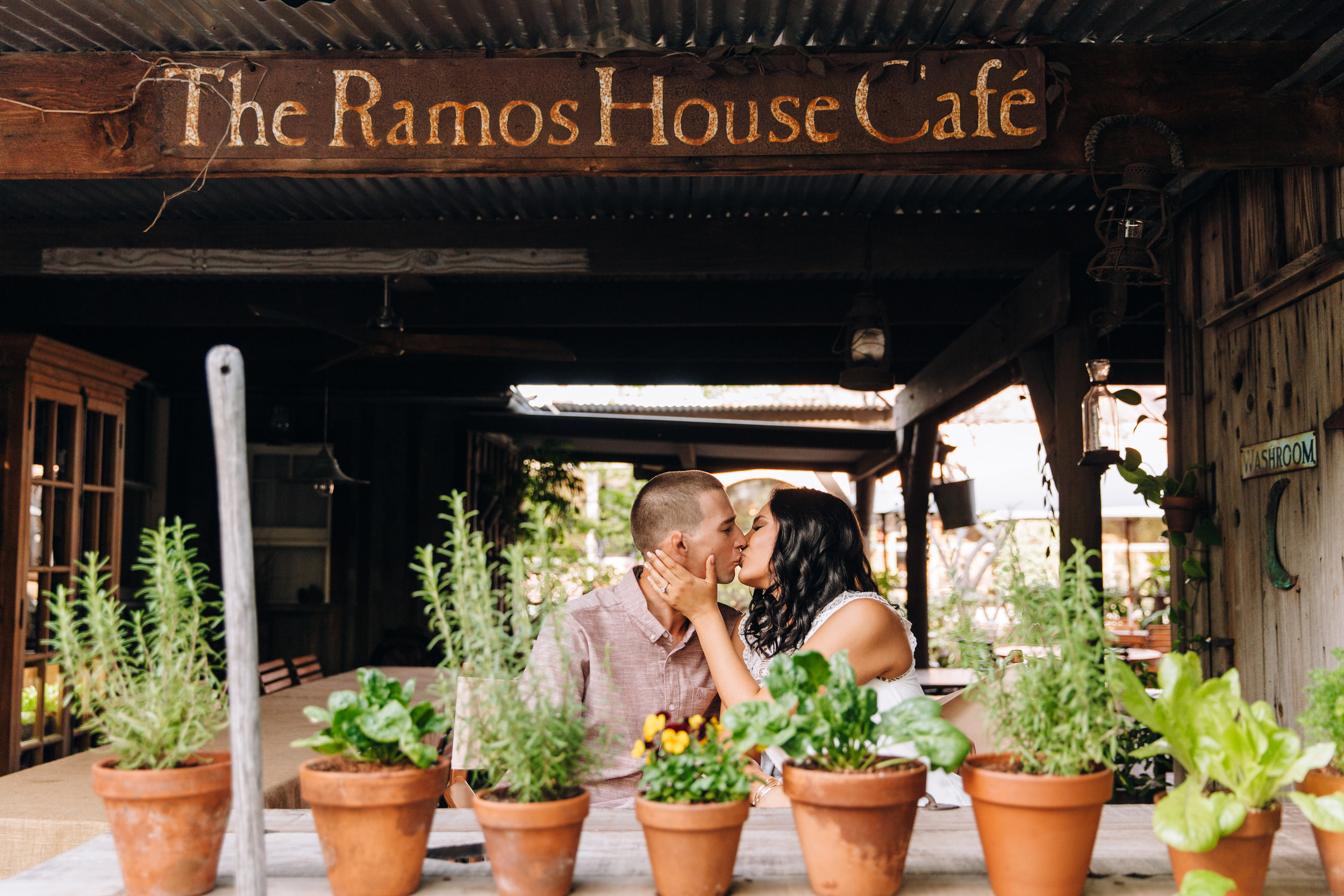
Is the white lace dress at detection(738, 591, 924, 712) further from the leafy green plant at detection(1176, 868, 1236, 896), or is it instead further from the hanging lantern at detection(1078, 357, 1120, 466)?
the hanging lantern at detection(1078, 357, 1120, 466)

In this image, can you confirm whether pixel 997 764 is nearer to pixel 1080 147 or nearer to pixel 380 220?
pixel 1080 147

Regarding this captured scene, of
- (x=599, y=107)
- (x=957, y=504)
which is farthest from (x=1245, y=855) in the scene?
(x=957, y=504)

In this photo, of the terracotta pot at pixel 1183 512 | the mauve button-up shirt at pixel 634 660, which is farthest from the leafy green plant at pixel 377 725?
the terracotta pot at pixel 1183 512

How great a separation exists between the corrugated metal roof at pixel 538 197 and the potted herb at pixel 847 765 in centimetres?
264

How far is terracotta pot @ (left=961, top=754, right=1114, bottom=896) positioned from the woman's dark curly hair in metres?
1.26

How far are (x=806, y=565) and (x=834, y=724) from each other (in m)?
1.32

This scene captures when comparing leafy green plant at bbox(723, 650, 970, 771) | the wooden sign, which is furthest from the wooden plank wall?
leafy green plant at bbox(723, 650, 970, 771)

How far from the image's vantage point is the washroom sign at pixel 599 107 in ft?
7.13

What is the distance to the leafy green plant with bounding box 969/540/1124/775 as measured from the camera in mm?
1092

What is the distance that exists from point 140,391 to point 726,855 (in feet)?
24.6

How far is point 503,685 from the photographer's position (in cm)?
113

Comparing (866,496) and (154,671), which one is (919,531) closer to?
(866,496)

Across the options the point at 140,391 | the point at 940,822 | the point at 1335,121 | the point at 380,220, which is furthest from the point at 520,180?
the point at 140,391

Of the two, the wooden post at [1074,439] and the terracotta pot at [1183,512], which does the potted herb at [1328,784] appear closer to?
the terracotta pot at [1183,512]
